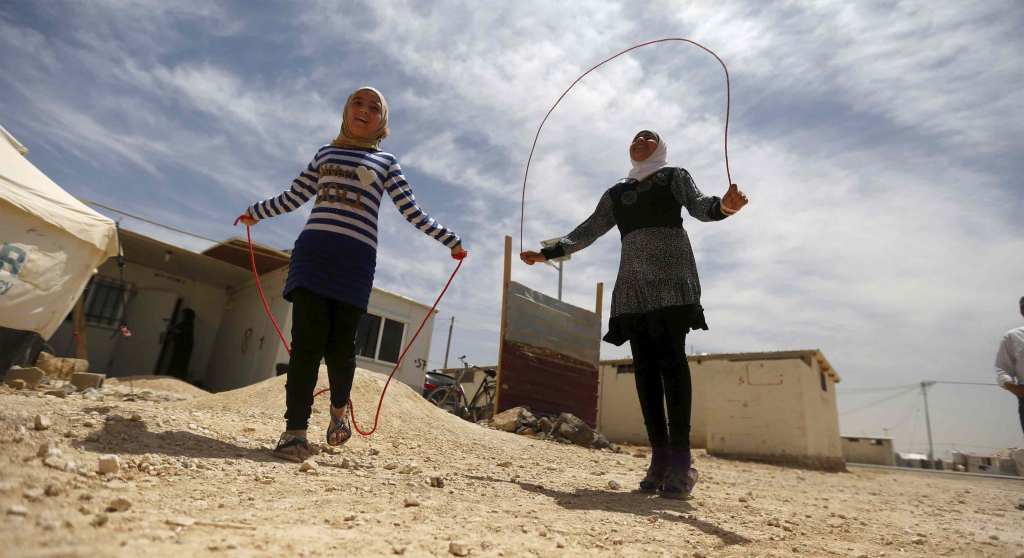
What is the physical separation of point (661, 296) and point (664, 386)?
0.45m

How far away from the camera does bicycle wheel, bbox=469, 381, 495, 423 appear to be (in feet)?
29.6

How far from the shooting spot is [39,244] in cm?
490

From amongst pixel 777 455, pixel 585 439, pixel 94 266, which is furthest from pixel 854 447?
pixel 94 266

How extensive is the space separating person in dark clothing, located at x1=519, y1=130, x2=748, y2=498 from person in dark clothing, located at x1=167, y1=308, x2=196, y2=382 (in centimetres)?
1087

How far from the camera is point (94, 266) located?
5.56 metres

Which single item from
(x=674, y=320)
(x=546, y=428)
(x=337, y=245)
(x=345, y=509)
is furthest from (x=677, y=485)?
(x=546, y=428)

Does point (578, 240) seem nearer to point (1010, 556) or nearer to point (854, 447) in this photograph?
point (1010, 556)

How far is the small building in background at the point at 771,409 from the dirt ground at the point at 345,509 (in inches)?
315

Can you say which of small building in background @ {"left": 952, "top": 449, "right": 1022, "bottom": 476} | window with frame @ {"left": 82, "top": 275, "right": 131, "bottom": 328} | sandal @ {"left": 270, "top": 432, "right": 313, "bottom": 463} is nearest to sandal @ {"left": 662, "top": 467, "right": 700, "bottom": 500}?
sandal @ {"left": 270, "top": 432, "right": 313, "bottom": 463}

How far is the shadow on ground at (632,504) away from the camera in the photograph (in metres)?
1.75

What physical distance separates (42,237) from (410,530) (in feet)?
18.6

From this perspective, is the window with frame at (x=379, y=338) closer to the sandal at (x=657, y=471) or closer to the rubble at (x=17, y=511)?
the sandal at (x=657, y=471)

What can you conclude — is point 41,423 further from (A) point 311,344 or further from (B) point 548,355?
(B) point 548,355

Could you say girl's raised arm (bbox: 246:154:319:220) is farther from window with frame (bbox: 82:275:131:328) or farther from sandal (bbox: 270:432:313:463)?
window with frame (bbox: 82:275:131:328)
